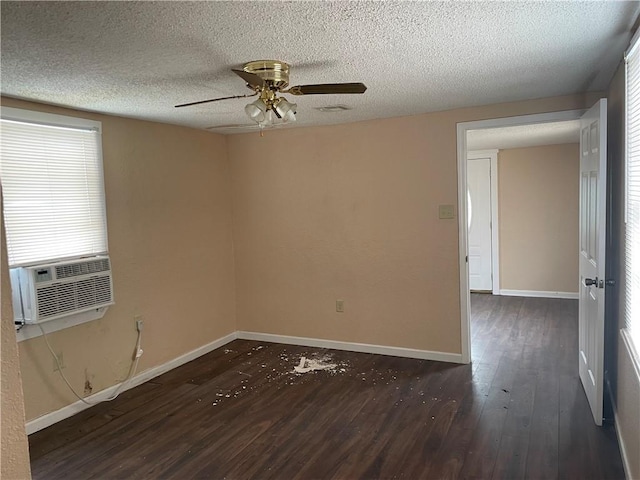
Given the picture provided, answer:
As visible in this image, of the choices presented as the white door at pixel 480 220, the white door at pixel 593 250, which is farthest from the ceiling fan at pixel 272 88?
the white door at pixel 480 220

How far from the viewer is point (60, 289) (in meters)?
3.14

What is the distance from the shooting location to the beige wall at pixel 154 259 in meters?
3.38

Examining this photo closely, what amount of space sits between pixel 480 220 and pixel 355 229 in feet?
10.1

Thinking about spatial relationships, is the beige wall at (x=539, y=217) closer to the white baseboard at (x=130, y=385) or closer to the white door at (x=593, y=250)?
the white door at (x=593, y=250)

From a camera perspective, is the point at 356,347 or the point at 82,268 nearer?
the point at 82,268

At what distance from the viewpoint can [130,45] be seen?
2105mm

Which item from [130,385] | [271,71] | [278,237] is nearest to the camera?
[271,71]

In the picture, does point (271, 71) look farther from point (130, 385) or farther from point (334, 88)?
point (130, 385)

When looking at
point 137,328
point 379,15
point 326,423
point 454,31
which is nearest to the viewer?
point 379,15

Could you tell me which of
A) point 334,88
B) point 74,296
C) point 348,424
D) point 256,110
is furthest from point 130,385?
point 334,88

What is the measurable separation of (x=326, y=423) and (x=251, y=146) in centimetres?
290

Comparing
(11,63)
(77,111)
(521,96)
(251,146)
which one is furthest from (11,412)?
(251,146)

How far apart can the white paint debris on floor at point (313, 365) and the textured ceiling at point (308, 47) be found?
7.35 ft

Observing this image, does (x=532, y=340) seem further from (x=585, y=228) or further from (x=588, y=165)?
(x=588, y=165)
